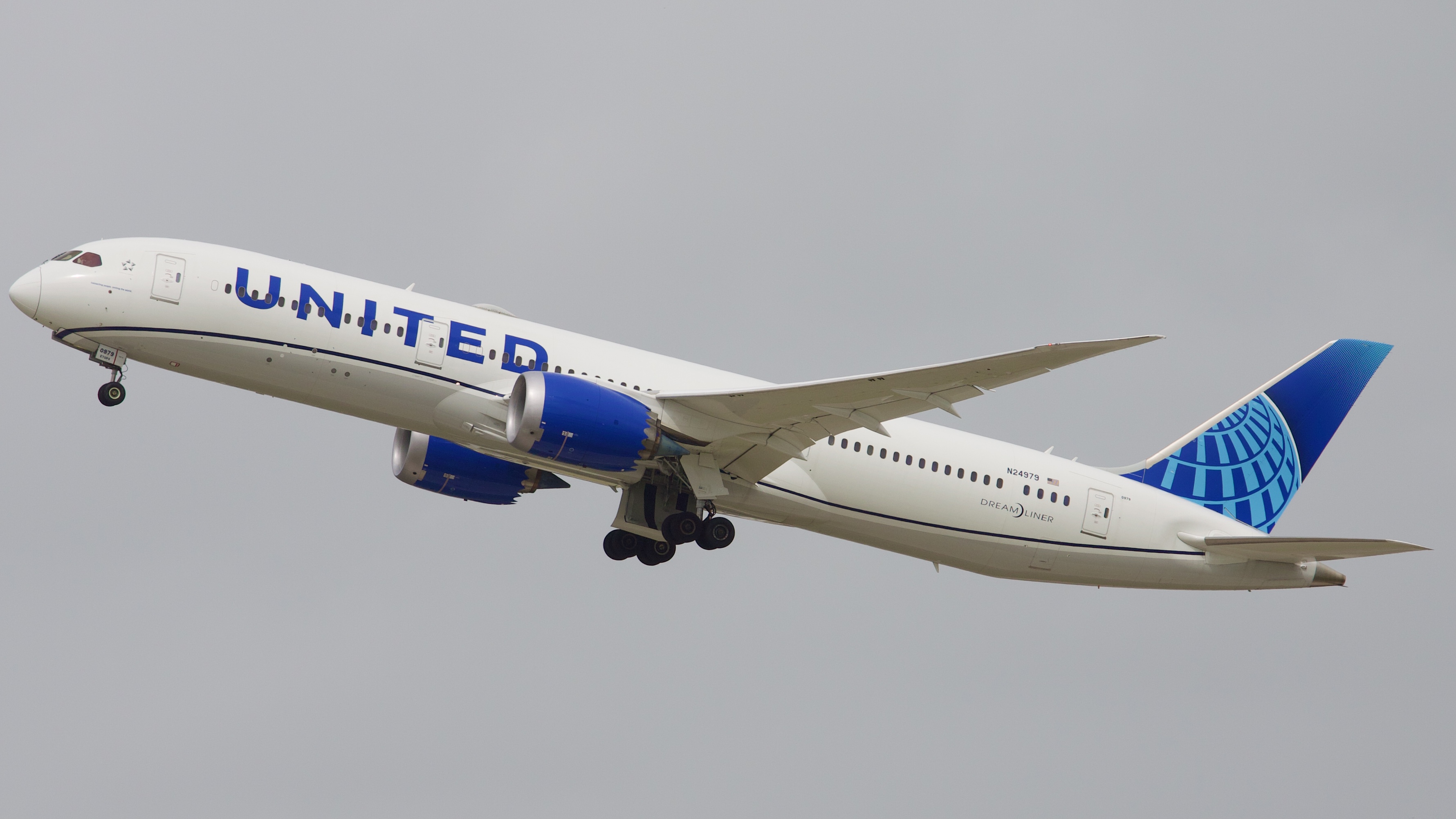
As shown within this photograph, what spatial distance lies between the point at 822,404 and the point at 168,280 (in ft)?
43.7

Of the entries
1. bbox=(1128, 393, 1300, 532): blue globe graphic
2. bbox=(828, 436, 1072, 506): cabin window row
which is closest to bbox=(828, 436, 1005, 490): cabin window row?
bbox=(828, 436, 1072, 506): cabin window row

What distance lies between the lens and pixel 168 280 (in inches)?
1171

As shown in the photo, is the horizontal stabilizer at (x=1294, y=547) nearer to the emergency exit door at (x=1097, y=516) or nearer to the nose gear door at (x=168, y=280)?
the emergency exit door at (x=1097, y=516)

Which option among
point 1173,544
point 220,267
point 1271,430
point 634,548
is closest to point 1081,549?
point 1173,544

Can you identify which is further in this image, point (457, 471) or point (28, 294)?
point (457, 471)

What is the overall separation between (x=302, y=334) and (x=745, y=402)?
9.03 meters

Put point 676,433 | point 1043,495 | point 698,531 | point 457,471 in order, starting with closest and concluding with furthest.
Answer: point 676,433 → point 698,531 → point 1043,495 → point 457,471

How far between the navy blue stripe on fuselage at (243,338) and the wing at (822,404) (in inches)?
216

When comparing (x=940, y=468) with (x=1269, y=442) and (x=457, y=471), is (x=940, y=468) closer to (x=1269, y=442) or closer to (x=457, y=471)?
(x=1269, y=442)

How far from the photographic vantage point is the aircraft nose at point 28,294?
29.5 m

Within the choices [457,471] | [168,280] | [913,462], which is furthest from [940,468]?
A: [168,280]

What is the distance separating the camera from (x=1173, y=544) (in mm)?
36031

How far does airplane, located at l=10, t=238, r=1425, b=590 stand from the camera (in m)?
29.7

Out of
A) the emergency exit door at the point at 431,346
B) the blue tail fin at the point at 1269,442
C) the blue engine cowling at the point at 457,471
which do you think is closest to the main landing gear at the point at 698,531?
the blue engine cowling at the point at 457,471
